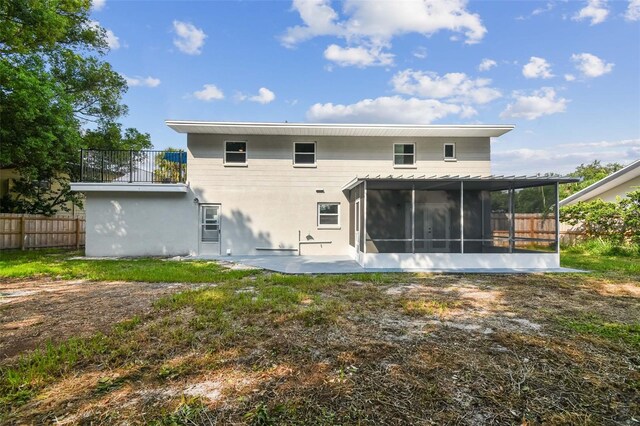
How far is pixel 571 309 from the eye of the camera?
5258 millimetres

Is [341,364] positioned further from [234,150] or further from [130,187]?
[130,187]

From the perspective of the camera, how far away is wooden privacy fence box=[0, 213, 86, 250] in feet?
45.0

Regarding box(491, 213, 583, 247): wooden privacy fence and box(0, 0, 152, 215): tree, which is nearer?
box(0, 0, 152, 215): tree

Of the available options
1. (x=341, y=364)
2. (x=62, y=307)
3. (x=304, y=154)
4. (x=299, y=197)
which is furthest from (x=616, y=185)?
(x=62, y=307)

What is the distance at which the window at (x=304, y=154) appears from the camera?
514 inches

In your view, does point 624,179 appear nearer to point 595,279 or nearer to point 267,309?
point 595,279

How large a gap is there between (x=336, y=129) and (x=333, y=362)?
10000mm

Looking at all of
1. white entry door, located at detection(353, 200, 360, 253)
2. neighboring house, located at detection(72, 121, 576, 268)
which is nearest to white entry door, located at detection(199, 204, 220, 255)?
neighboring house, located at detection(72, 121, 576, 268)

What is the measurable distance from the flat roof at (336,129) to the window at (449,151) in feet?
2.11

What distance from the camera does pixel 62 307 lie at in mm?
5340

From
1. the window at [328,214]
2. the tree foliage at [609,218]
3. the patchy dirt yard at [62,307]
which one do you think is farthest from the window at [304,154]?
the tree foliage at [609,218]

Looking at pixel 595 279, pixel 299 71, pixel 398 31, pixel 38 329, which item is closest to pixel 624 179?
pixel 595 279

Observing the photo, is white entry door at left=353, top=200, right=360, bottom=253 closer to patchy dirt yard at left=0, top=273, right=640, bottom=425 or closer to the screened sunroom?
the screened sunroom

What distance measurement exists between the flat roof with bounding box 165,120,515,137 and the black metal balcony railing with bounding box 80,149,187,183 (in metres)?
1.44
